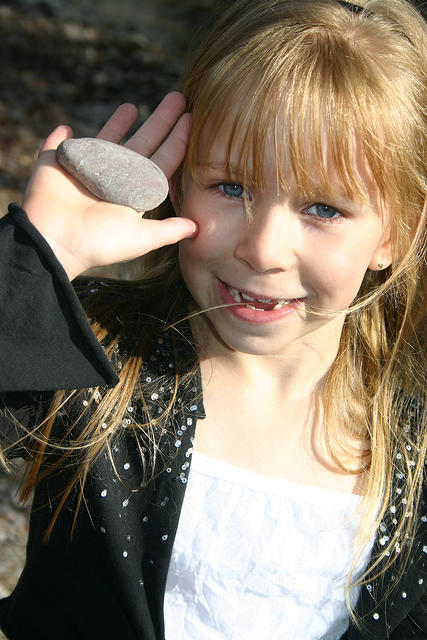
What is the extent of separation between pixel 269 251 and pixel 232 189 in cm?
19

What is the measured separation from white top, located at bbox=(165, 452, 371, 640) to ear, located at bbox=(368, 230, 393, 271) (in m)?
0.59

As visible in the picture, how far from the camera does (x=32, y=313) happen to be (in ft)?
5.24

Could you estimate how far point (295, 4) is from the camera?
1.89 metres

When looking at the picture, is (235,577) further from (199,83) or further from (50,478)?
(199,83)

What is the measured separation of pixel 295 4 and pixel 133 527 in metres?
1.30

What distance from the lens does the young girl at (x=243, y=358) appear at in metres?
1.72

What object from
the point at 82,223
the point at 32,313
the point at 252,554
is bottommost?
the point at 252,554

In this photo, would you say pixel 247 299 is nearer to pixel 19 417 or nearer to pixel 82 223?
pixel 82 223

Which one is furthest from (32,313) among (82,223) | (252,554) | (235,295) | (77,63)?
(77,63)

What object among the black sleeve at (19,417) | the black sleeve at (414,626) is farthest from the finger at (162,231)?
the black sleeve at (414,626)

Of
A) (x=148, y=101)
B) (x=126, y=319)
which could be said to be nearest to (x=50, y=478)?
(x=126, y=319)

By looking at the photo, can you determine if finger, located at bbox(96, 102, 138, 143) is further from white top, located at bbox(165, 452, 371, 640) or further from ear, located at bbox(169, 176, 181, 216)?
white top, located at bbox(165, 452, 371, 640)

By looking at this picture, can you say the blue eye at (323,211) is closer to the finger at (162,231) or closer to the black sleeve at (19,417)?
the finger at (162,231)

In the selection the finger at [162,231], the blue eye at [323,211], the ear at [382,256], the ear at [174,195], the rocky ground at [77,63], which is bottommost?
the rocky ground at [77,63]
